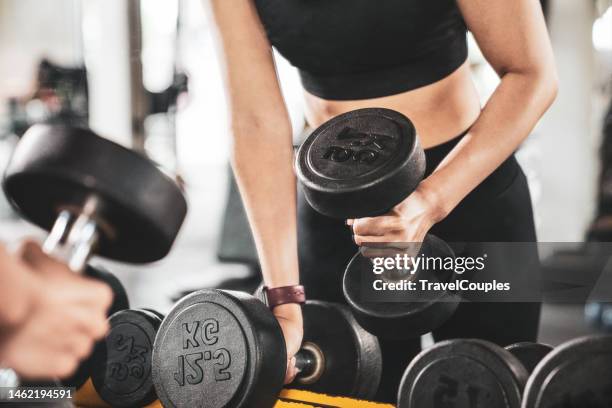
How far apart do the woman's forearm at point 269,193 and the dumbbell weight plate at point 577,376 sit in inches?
17.2

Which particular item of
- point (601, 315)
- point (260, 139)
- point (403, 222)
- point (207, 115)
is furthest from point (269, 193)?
point (207, 115)

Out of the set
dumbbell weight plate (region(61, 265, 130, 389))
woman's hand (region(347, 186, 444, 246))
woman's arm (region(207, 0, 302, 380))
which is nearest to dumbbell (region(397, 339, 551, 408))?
woman's hand (region(347, 186, 444, 246))

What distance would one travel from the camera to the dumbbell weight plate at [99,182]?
630mm

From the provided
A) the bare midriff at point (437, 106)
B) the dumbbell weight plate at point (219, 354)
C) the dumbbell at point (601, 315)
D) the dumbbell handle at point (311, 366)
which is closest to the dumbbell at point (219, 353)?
the dumbbell weight plate at point (219, 354)

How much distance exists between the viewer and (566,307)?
7.68 feet

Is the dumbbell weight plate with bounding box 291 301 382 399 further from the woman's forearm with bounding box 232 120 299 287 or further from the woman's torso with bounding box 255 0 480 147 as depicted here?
the woman's torso with bounding box 255 0 480 147

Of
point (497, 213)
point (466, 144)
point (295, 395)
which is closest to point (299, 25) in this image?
point (466, 144)

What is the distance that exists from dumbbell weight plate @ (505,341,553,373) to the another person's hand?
56 cm

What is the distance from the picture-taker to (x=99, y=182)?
0.62 m

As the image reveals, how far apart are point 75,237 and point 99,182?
3.3 inches

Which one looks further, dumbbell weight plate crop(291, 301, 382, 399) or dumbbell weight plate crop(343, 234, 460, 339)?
dumbbell weight plate crop(291, 301, 382, 399)

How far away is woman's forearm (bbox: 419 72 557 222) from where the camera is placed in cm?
80

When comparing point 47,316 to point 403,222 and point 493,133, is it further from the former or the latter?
point 493,133

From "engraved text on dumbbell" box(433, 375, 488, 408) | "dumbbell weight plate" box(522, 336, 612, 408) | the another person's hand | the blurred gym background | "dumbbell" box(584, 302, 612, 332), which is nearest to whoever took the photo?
the another person's hand
